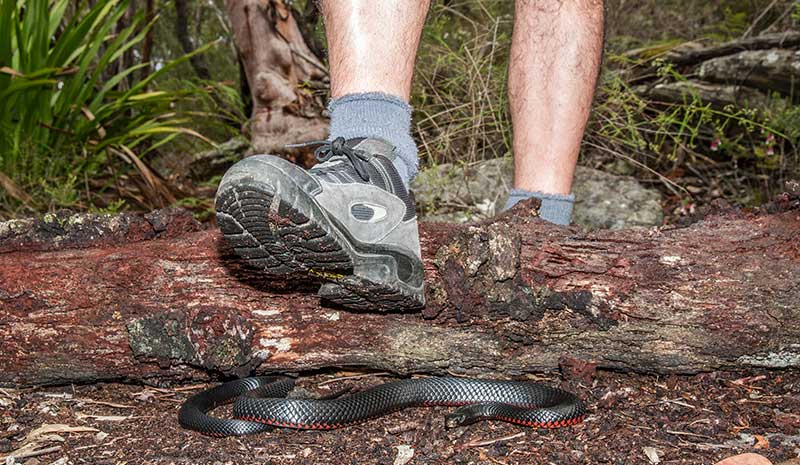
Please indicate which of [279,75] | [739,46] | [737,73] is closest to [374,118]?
[279,75]

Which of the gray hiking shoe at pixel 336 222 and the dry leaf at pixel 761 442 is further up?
the gray hiking shoe at pixel 336 222

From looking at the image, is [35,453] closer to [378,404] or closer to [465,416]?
[378,404]

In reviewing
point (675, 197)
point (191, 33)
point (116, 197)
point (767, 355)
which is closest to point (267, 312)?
point (767, 355)

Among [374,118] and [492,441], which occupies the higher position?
[374,118]

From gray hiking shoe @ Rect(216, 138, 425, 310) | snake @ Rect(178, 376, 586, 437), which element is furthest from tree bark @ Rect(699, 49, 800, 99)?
gray hiking shoe @ Rect(216, 138, 425, 310)

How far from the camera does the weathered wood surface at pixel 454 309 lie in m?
2.55

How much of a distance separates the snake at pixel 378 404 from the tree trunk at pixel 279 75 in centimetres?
Result: 297

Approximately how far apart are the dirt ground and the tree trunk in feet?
9.82

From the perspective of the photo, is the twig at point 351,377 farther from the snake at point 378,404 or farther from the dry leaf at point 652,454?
the dry leaf at point 652,454

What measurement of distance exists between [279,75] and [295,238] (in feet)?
12.4

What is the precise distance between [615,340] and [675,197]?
3.46 metres

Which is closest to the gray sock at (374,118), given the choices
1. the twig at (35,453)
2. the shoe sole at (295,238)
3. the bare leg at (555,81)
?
the shoe sole at (295,238)

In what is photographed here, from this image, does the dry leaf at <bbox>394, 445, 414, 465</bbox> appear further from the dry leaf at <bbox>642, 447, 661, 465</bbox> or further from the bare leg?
the bare leg

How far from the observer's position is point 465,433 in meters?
2.42
